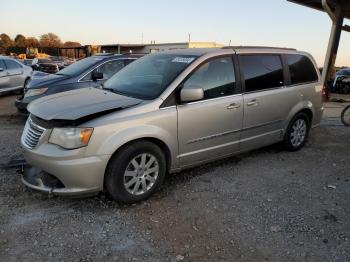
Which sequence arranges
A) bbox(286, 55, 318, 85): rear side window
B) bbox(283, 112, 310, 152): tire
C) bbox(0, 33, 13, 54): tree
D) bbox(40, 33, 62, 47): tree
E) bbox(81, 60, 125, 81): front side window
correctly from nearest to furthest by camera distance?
bbox(286, 55, 318, 85): rear side window → bbox(283, 112, 310, 152): tire → bbox(81, 60, 125, 81): front side window → bbox(0, 33, 13, 54): tree → bbox(40, 33, 62, 47): tree

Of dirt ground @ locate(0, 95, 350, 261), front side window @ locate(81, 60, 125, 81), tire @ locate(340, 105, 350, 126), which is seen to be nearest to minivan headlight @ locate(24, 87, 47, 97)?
front side window @ locate(81, 60, 125, 81)

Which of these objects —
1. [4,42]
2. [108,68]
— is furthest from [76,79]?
[4,42]

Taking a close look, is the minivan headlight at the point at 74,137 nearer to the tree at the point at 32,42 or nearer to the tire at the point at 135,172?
the tire at the point at 135,172

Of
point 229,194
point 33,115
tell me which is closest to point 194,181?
point 229,194

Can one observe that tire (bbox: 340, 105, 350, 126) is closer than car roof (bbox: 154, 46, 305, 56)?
No

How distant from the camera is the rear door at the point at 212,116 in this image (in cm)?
439

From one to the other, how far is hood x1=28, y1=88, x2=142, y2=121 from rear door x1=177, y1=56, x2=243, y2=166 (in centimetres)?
68

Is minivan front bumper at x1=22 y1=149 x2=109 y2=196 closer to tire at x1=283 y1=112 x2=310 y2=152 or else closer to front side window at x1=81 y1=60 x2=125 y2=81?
tire at x1=283 y1=112 x2=310 y2=152

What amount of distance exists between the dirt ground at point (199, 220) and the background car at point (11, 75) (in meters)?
7.23

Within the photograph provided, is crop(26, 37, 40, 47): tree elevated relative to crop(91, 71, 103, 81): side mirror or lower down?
lower down

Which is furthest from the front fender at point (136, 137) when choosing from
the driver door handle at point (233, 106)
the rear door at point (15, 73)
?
the rear door at point (15, 73)

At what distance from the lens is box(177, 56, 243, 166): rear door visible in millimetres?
4395

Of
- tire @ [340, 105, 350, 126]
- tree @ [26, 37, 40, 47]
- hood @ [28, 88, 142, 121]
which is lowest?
tree @ [26, 37, 40, 47]

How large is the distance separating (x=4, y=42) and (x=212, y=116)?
298ft
